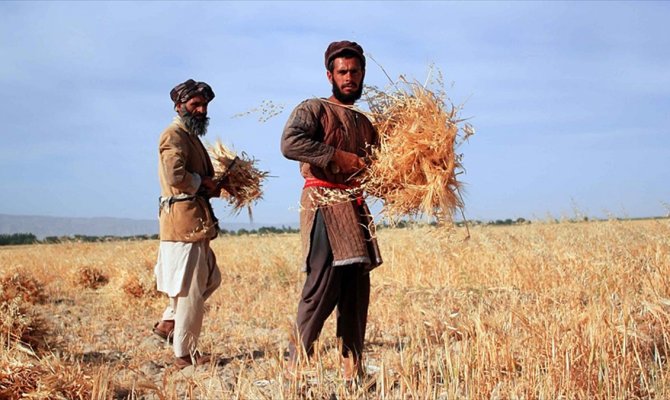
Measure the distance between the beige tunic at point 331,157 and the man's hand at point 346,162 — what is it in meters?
0.04

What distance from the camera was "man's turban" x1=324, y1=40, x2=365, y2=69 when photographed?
4.37m

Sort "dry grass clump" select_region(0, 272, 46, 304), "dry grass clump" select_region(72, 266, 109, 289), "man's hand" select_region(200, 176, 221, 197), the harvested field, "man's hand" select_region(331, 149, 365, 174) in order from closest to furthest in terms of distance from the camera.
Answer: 1. the harvested field
2. "man's hand" select_region(331, 149, 365, 174)
3. "man's hand" select_region(200, 176, 221, 197)
4. "dry grass clump" select_region(0, 272, 46, 304)
5. "dry grass clump" select_region(72, 266, 109, 289)

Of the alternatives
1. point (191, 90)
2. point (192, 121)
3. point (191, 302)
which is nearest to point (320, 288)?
point (191, 302)

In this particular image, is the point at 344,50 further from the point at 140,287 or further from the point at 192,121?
the point at 140,287

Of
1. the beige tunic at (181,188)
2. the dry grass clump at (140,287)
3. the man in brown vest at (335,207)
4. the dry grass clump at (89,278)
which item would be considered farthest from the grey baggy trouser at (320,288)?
the dry grass clump at (89,278)

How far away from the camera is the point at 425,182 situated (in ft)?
13.4

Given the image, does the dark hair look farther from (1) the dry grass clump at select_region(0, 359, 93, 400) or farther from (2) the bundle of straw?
(1) the dry grass clump at select_region(0, 359, 93, 400)

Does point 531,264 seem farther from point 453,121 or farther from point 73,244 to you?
point 73,244

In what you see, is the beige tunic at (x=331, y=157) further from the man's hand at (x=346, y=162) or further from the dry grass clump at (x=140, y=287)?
the dry grass clump at (x=140, y=287)

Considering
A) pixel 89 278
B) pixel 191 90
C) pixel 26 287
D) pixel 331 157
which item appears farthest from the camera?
pixel 89 278

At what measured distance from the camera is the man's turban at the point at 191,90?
18.2 feet

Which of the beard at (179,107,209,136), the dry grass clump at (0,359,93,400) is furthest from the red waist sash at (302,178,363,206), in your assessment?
the dry grass clump at (0,359,93,400)

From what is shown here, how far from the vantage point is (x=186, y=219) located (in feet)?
17.6

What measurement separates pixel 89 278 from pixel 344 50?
8757 millimetres
